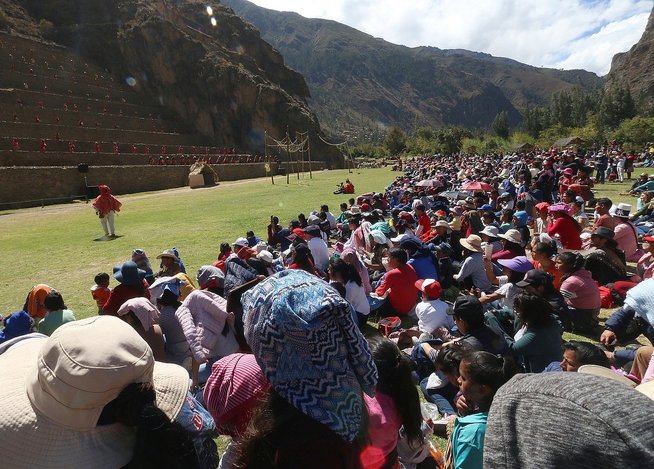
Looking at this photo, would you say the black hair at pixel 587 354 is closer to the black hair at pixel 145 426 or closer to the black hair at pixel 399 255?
the black hair at pixel 399 255

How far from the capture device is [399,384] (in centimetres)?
228

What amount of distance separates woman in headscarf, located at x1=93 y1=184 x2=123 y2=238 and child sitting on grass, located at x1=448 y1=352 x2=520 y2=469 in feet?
41.0

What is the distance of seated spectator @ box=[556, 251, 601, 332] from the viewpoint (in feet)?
16.3

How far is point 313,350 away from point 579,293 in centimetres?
495

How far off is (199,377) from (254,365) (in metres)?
2.95

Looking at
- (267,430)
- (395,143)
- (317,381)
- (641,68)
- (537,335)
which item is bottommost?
(537,335)

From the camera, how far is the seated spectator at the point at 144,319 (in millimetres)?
3883

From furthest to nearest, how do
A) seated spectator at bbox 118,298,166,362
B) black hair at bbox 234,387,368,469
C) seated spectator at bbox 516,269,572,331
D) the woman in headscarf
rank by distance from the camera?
the woman in headscarf
seated spectator at bbox 516,269,572,331
seated spectator at bbox 118,298,166,362
black hair at bbox 234,387,368,469

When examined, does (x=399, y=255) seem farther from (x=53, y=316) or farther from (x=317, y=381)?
(x=317, y=381)

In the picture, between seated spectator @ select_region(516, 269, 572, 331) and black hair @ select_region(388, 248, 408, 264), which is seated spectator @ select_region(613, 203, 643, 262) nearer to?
seated spectator @ select_region(516, 269, 572, 331)

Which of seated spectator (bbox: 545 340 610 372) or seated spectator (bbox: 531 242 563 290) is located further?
seated spectator (bbox: 531 242 563 290)

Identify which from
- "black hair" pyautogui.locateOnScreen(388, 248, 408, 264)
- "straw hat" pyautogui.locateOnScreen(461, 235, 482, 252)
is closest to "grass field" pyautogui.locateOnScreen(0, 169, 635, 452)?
"straw hat" pyautogui.locateOnScreen(461, 235, 482, 252)

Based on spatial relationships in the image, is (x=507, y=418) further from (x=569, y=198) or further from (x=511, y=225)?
(x=569, y=198)

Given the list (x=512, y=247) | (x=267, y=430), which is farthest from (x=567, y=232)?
(x=267, y=430)
